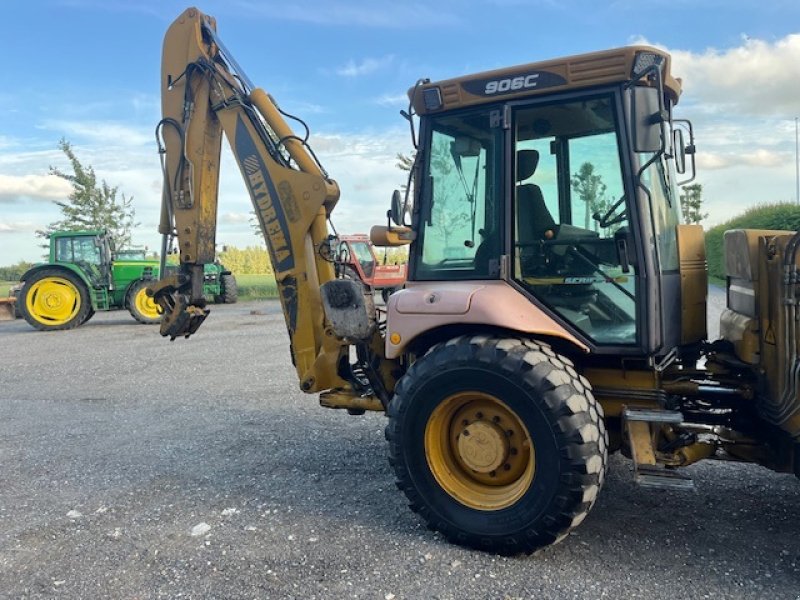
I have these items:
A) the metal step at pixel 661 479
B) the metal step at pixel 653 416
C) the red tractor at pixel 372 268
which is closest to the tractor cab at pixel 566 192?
the metal step at pixel 653 416

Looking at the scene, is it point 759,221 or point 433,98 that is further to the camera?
point 759,221

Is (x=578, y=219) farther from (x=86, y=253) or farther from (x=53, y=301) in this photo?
(x=86, y=253)

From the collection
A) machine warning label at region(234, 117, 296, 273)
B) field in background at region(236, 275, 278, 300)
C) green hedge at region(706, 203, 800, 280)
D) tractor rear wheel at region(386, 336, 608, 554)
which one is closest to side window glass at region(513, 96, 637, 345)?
tractor rear wheel at region(386, 336, 608, 554)

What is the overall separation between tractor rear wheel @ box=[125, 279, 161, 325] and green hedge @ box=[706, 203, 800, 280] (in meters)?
13.1

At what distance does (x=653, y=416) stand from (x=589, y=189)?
4.20 feet

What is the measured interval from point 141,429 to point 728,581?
523 centimetres

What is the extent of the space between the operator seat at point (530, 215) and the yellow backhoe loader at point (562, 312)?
0.5 inches

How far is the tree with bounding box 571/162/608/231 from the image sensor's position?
12.3 ft

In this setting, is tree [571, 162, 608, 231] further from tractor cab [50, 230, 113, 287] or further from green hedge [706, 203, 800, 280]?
tractor cab [50, 230, 113, 287]

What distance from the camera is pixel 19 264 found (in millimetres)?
36656

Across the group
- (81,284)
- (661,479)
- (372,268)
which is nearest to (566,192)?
(661,479)

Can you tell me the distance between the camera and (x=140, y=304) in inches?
660

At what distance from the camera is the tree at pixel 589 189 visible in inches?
147

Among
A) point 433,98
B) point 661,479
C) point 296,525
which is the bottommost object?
point 296,525
